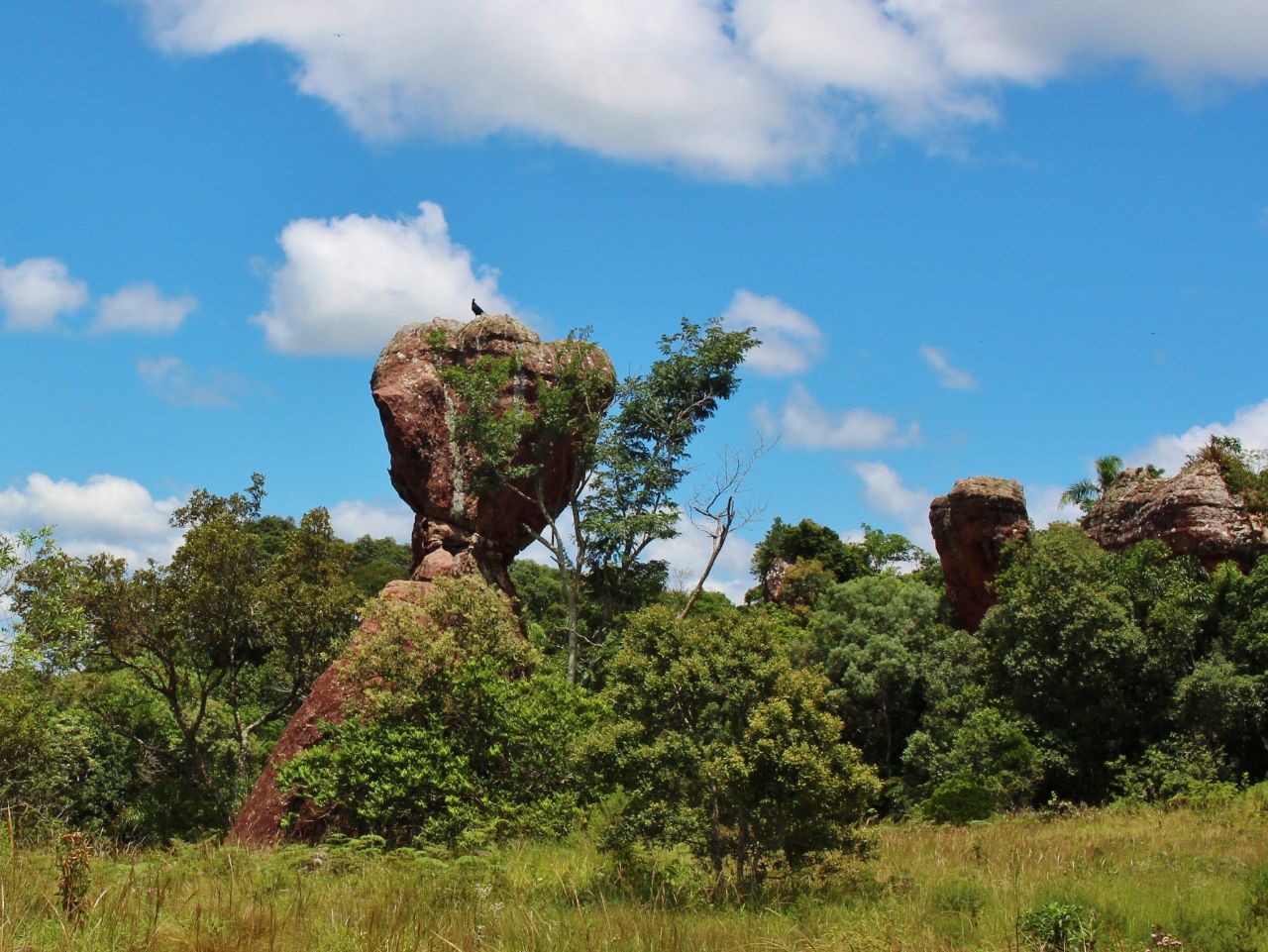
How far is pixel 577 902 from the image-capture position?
7457 millimetres

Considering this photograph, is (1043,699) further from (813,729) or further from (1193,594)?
(813,729)

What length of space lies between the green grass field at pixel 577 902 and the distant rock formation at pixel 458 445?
1280 centimetres

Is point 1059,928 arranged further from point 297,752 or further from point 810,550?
point 810,550

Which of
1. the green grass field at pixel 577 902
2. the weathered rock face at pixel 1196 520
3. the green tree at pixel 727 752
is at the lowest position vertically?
the green grass field at pixel 577 902

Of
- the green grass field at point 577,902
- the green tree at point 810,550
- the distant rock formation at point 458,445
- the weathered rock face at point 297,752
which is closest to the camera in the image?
the green grass field at point 577,902

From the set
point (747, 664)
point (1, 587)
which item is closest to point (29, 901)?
point (747, 664)

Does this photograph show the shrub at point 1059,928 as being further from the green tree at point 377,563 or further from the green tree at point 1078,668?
the green tree at point 377,563

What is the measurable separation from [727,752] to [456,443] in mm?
16202

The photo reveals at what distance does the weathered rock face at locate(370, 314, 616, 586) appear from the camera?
2466cm

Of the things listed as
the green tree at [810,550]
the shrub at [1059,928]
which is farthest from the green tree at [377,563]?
the shrub at [1059,928]

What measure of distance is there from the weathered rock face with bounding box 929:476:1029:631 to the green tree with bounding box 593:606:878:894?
1846 cm

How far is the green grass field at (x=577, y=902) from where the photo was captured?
261 inches

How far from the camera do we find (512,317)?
26.6 metres

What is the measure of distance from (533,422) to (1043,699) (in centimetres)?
1199
